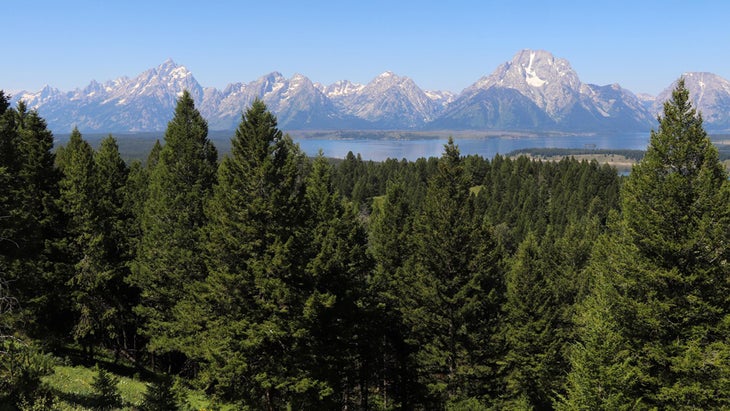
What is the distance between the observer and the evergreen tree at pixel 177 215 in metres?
25.1

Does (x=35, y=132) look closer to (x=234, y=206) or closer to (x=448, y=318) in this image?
(x=234, y=206)

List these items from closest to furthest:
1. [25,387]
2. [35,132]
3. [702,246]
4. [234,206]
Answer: [25,387], [702,246], [234,206], [35,132]

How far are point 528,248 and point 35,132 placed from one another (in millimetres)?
31600

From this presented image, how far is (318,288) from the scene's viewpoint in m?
23.8

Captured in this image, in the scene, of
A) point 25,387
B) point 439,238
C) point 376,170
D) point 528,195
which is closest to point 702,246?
point 439,238

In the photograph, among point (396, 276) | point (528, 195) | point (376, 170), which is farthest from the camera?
point (376, 170)

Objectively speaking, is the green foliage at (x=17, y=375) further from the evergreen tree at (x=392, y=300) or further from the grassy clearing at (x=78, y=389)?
the evergreen tree at (x=392, y=300)

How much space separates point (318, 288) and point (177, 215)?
339 inches

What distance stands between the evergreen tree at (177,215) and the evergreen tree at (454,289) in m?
12.4

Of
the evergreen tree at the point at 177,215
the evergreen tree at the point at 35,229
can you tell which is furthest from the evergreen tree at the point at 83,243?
the evergreen tree at the point at 177,215

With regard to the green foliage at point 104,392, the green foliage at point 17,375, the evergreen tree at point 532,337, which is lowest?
the evergreen tree at point 532,337

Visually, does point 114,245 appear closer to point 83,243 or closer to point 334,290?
point 83,243

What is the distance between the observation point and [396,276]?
104 feet

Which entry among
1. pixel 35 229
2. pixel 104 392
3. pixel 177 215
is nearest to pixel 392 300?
pixel 177 215
